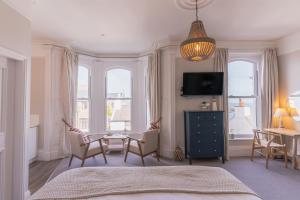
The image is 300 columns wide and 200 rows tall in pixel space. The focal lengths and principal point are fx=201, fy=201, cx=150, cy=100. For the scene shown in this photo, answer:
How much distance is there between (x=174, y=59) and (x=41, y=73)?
10.4 ft

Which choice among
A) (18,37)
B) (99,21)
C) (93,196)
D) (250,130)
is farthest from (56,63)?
(250,130)

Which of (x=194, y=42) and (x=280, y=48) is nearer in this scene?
(x=194, y=42)

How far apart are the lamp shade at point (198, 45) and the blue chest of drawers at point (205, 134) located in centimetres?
228

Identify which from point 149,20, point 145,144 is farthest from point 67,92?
point 149,20

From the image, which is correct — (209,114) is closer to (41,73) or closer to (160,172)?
(160,172)

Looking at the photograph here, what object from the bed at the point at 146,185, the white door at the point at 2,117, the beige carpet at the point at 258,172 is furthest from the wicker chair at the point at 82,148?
the bed at the point at 146,185

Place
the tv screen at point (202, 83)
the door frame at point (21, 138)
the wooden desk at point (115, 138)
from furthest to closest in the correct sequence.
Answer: the wooden desk at point (115, 138), the tv screen at point (202, 83), the door frame at point (21, 138)

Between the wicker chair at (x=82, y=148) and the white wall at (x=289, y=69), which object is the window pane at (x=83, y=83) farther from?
the white wall at (x=289, y=69)

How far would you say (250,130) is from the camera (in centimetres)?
529

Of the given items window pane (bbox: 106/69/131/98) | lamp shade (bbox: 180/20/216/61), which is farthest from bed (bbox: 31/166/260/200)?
window pane (bbox: 106/69/131/98)

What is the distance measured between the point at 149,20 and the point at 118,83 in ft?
8.96

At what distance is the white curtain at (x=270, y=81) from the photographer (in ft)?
16.3

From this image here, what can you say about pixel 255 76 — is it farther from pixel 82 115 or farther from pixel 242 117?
pixel 82 115

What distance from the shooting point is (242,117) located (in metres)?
5.30
